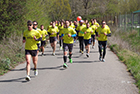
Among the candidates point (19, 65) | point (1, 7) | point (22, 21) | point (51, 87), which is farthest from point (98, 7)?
point (51, 87)

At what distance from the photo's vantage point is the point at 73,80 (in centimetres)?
796

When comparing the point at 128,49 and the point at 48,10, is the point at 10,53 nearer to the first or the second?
the point at 128,49

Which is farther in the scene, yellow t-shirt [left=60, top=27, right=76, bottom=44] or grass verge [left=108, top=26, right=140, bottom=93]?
yellow t-shirt [left=60, top=27, right=76, bottom=44]

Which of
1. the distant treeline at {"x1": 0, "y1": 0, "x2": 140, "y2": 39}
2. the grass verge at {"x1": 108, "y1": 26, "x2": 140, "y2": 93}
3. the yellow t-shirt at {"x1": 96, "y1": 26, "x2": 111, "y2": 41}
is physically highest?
the distant treeline at {"x1": 0, "y1": 0, "x2": 140, "y2": 39}

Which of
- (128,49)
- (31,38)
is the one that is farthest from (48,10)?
(31,38)

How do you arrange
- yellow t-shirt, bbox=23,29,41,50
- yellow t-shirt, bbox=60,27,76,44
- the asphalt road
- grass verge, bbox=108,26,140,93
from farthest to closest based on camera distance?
yellow t-shirt, bbox=60,27,76,44, grass verge, bbox=108,26,140,93, yellow t-shirt, bbox=23,29,41,50, the asphalt road

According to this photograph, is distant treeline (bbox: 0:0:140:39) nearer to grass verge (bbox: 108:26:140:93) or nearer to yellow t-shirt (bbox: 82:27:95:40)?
yellow t-shirt (bbox: 82:27:95:40)

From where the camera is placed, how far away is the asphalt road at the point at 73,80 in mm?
6746

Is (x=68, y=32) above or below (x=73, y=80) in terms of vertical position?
above

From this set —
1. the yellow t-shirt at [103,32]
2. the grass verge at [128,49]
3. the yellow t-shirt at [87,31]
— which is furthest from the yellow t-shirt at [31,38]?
the yellow t-shirt at [87,31]

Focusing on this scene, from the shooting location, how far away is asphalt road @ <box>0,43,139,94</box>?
22.1 ft

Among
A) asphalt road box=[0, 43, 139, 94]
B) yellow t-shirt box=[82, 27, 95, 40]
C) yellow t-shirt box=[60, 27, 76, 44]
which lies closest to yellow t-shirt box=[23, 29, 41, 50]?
asphalt road box=[0, 43, 139, 94]

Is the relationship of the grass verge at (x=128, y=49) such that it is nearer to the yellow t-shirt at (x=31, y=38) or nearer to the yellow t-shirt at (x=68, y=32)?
the yellow t-shirt at (x=68, y=32)

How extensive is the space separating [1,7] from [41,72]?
5.77 m
